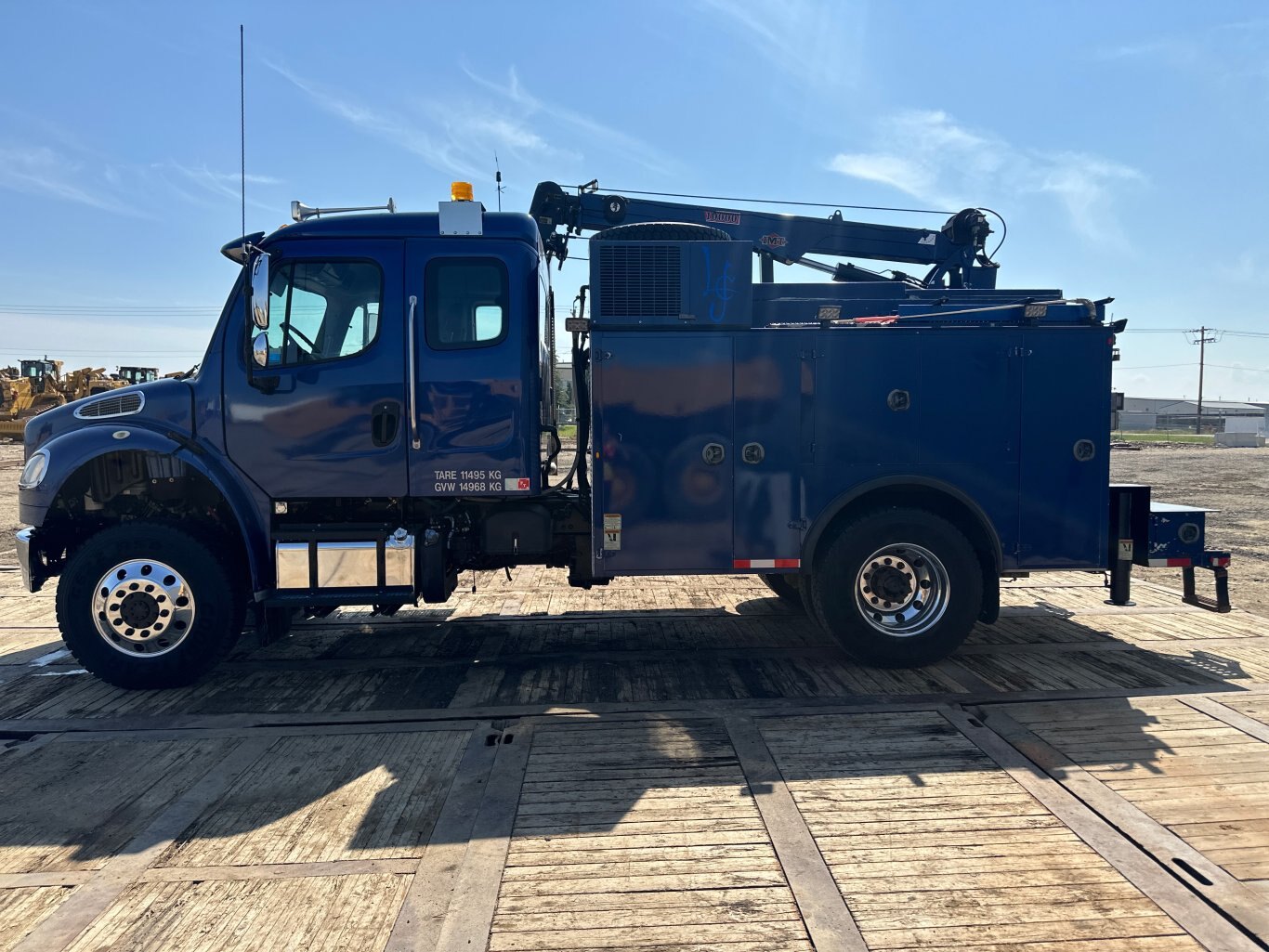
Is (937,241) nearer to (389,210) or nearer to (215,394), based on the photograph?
(389,210)

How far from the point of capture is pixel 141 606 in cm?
494

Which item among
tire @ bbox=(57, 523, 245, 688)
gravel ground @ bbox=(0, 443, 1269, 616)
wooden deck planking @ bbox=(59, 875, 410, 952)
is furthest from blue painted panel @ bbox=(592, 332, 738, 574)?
wooden deck planking @ bbox=(59, 875, 410, 952)

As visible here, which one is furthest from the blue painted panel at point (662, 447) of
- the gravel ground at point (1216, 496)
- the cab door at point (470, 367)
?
the gravel ground at point (1216, 496)

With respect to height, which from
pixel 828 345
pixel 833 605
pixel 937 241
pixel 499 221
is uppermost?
pixel 937 241

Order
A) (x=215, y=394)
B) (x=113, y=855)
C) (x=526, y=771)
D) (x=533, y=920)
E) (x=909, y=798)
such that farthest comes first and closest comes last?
(x=215, y=394)
(x=526, y=771)
(x=909, y=798)
(x=113, y=855)
(x=533, y=920)

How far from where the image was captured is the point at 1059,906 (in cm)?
277

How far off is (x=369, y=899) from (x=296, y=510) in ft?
10.1

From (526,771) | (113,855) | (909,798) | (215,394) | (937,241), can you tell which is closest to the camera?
(113,855)

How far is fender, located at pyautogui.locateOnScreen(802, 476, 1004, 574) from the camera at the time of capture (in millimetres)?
5176

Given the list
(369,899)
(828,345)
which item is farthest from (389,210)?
(369,899)

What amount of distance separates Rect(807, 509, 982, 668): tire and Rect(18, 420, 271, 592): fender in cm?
383

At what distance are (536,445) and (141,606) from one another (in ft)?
8.94

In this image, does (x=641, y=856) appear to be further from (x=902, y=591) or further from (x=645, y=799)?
(x=902, y=591)

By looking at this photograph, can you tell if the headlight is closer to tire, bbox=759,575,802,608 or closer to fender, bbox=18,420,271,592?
fender, bbox=18,420,271,592
